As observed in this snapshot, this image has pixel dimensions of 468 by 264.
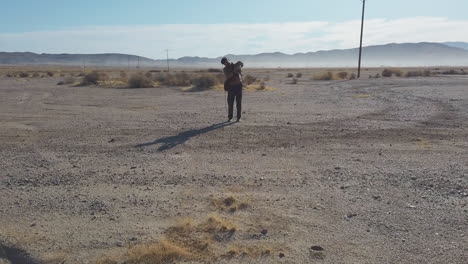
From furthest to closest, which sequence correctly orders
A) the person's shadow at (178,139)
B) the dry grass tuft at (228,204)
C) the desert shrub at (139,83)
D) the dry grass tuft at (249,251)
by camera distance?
the desert shrub at (139,83) < the person's shadow at (178,139) < the dry grass tuft at (228,204) < the dry grass tuft at (249,251)

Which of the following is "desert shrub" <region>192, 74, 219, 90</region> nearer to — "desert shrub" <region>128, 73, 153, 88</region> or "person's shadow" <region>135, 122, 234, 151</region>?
"desert shrub" <region>128, 73, 153, 88</region>

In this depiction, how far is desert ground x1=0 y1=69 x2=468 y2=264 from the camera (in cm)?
583

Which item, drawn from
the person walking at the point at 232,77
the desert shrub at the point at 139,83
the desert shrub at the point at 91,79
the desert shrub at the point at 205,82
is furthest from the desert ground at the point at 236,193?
the desert shrub at the point at 91,79

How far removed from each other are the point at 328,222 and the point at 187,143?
6.11 m

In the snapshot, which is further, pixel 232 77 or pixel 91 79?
pixel 91 79

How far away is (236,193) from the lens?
7.87 metres

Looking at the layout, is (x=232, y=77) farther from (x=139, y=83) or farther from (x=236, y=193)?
(x=139, y=83)

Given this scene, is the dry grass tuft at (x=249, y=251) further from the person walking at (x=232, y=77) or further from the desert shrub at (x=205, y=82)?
the desert shrub at (x=205, y=82)

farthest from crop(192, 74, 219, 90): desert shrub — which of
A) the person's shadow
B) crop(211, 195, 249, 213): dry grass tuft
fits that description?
crop(211, 195, 249, 213): dry grass tuft

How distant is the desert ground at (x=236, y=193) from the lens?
583 cm

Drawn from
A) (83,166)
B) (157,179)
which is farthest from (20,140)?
(157,179)

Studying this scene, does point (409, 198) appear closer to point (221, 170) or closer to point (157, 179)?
point (221, 170)

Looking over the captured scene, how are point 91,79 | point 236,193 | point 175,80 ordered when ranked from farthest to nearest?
point 91,79 < point 175,80 < point 236,193

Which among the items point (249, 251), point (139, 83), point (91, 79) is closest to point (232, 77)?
point (249, 251)
